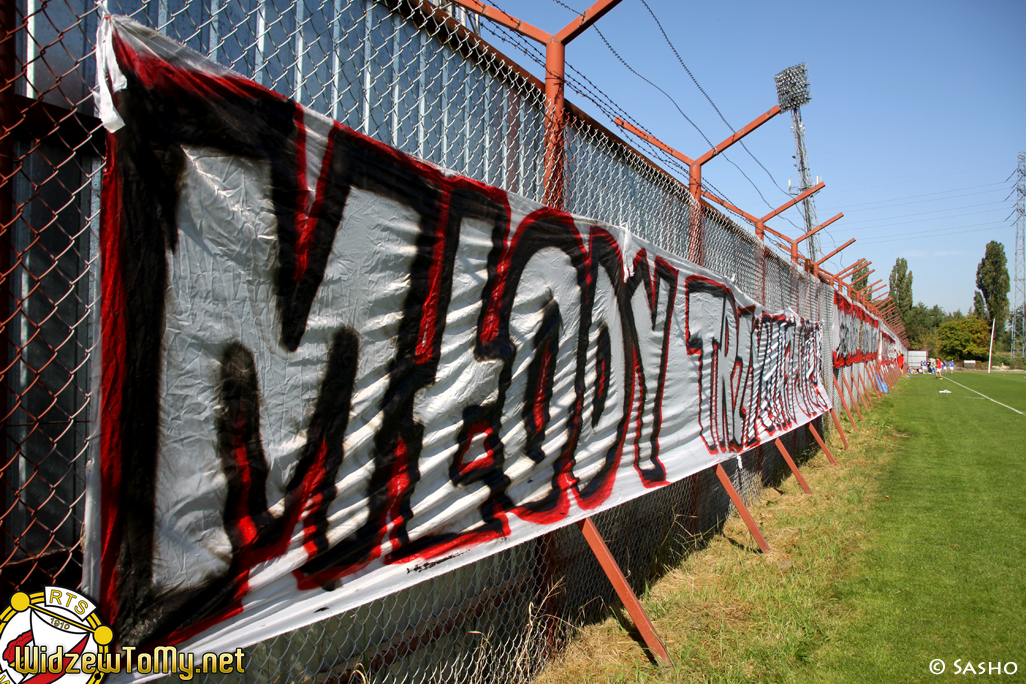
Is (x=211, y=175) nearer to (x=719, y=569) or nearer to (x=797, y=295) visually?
(x=719, y=569)

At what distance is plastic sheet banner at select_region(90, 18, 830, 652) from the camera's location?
1300 millimetres

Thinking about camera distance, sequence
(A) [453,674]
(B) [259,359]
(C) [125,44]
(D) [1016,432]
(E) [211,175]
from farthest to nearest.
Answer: (D) [1016,432]
(A) [453,674]
(B) [259,359]
(E) [211,175]
(C) [125,44]

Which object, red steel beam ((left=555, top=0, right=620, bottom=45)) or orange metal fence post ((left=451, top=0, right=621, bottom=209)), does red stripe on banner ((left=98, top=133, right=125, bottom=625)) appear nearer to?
orange metal fence post ((left=451, top=0, right=621, bottom=209))

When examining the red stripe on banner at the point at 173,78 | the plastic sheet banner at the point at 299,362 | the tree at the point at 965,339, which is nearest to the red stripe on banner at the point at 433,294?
the plastic sheet banner at the point at 299,362

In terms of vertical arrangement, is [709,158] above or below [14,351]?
above

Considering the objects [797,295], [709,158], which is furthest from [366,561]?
[797,295]

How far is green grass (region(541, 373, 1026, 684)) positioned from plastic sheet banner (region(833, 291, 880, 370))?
18.2 ft

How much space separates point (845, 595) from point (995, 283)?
285ft

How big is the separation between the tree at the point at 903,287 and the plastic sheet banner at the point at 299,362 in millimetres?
92250

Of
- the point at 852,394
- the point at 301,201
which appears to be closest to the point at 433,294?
the point at 301,201

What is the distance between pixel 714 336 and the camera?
4.59 m

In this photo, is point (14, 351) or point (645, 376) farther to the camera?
point (645, 376)

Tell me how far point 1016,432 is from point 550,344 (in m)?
13.5

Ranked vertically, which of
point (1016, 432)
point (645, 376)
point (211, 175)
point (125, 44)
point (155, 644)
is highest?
point (125, 44)
